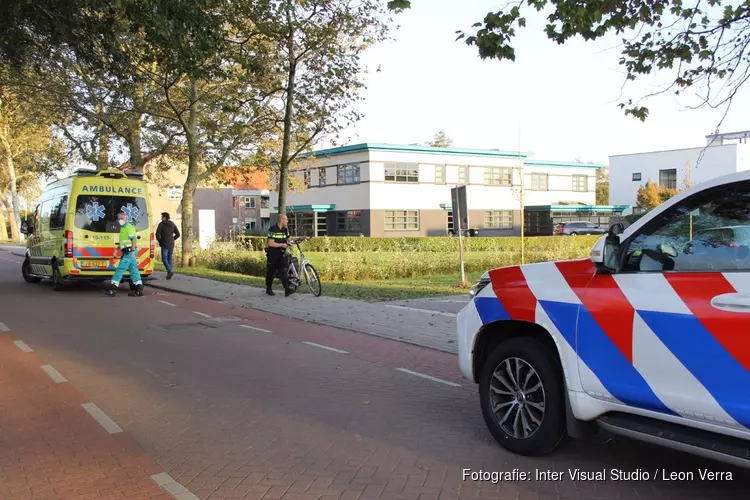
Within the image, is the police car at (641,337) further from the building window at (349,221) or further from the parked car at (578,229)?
the parked car at (578,229)

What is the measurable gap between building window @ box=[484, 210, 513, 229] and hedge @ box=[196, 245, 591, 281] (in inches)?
962

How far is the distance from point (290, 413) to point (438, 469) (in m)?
1.66

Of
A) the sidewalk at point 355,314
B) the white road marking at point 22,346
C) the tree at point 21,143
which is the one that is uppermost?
the tree at point 21,143

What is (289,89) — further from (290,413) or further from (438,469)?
(438,469)

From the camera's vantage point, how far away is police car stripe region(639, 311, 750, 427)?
2984mm

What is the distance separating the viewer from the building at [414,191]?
42906mm

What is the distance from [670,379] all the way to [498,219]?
149ft

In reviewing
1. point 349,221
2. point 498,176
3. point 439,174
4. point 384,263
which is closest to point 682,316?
point 384,263

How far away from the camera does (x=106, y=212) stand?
47.1ft

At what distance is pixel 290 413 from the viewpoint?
5.17m

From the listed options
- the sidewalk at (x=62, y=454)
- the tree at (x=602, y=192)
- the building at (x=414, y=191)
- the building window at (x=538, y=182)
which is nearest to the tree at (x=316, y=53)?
the sidewalk at (x=62, y=454)

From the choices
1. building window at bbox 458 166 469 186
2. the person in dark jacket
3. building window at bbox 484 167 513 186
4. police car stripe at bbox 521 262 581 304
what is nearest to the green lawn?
the person in dark jacket

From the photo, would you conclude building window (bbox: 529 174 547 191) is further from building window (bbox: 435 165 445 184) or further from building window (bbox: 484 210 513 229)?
building window (bbox: 435 165 445 184)

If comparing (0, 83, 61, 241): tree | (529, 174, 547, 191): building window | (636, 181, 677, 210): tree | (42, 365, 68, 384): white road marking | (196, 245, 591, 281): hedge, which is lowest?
(42, 365, 68, 384): white road marking
